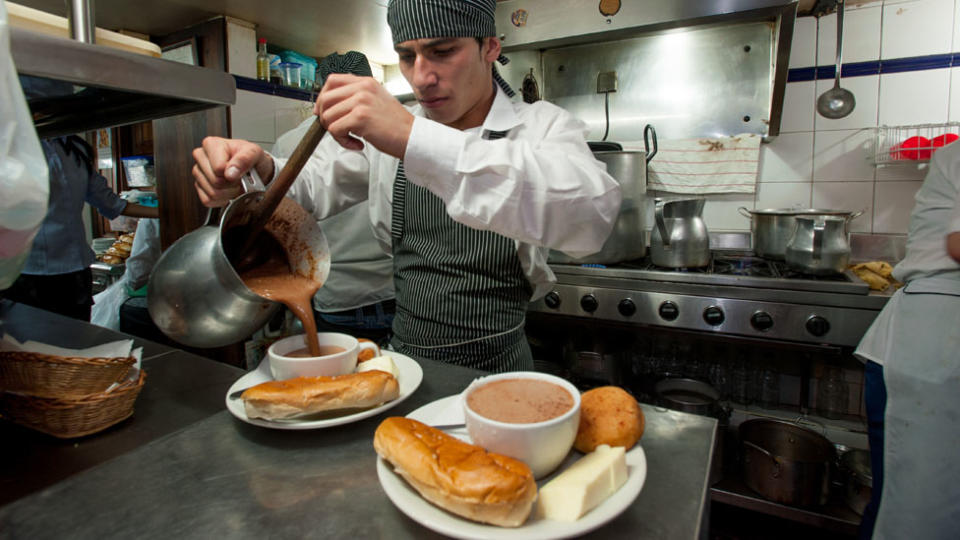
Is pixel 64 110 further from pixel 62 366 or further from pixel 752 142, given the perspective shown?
pixel 752 142

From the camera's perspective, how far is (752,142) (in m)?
2.77

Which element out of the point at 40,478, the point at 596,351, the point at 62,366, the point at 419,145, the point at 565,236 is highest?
the point at 419,145

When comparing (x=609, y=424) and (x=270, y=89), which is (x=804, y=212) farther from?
(x=270, y=89)

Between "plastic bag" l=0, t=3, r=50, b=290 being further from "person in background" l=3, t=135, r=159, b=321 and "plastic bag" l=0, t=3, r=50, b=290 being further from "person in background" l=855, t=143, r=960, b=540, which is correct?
"person in background" l=3, t=135, r=159, b=321

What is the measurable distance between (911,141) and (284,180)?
2.85 m

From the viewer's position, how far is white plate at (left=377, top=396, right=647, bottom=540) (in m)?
0.55

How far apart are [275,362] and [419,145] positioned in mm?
463

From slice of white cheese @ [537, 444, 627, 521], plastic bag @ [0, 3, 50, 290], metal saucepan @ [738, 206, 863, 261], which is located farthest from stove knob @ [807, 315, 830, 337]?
plastic bag @ [0, 3, 50, 290]

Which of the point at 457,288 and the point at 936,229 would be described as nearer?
the point at 457,288

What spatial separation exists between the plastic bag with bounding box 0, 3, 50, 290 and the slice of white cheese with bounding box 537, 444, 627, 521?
0.68 metres

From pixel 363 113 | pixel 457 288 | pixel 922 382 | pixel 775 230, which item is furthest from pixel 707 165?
pixel 363 113

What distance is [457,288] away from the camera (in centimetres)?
139

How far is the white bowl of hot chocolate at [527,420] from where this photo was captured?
628 mm

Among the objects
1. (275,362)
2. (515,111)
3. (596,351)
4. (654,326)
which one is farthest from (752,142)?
(275,362)
